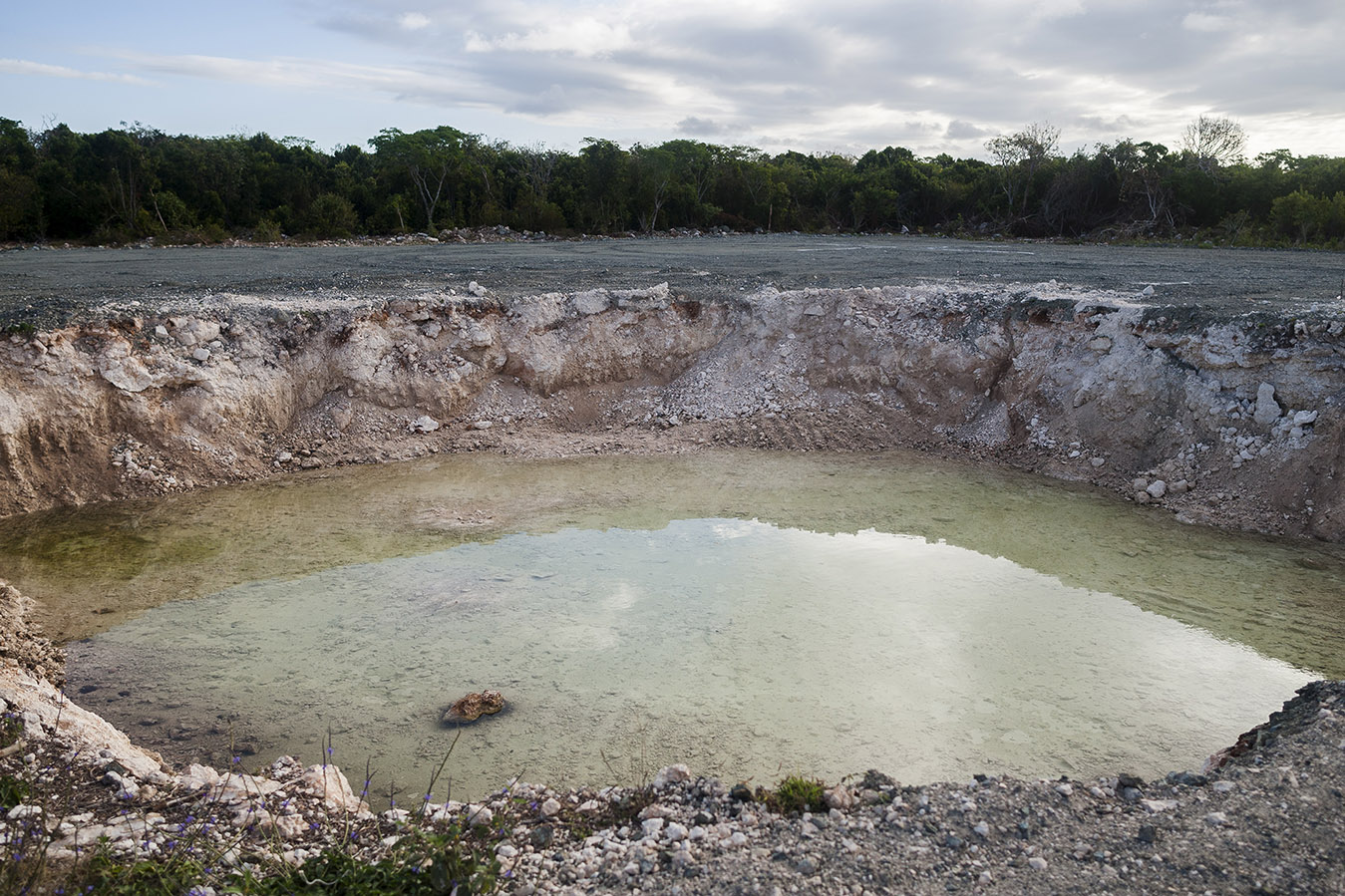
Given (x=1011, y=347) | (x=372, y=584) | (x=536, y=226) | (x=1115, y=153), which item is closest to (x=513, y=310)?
(x=372, y=584)

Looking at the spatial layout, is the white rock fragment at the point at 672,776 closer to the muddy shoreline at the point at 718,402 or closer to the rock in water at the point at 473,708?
the muddy shoreline at the point at 718,402

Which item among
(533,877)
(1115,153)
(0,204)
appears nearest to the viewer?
(533,877)

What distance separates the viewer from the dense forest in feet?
90.9

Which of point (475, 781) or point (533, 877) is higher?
point (533, 877)

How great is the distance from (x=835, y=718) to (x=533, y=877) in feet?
9.38

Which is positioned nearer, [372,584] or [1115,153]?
[372,584]

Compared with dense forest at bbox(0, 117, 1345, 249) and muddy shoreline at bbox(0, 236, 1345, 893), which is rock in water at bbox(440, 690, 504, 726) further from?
dense forest at bbox(0, 117, 1345, 249)

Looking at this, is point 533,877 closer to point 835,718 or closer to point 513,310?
point 835,718

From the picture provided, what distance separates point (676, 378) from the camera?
565 inches

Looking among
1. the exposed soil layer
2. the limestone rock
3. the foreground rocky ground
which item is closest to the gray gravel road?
the exposed soil layer

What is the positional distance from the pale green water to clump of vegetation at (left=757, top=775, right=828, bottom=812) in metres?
0.85

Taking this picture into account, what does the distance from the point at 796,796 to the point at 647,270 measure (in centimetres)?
1362

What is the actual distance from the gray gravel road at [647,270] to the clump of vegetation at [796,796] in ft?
33.5

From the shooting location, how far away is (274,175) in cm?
3303
